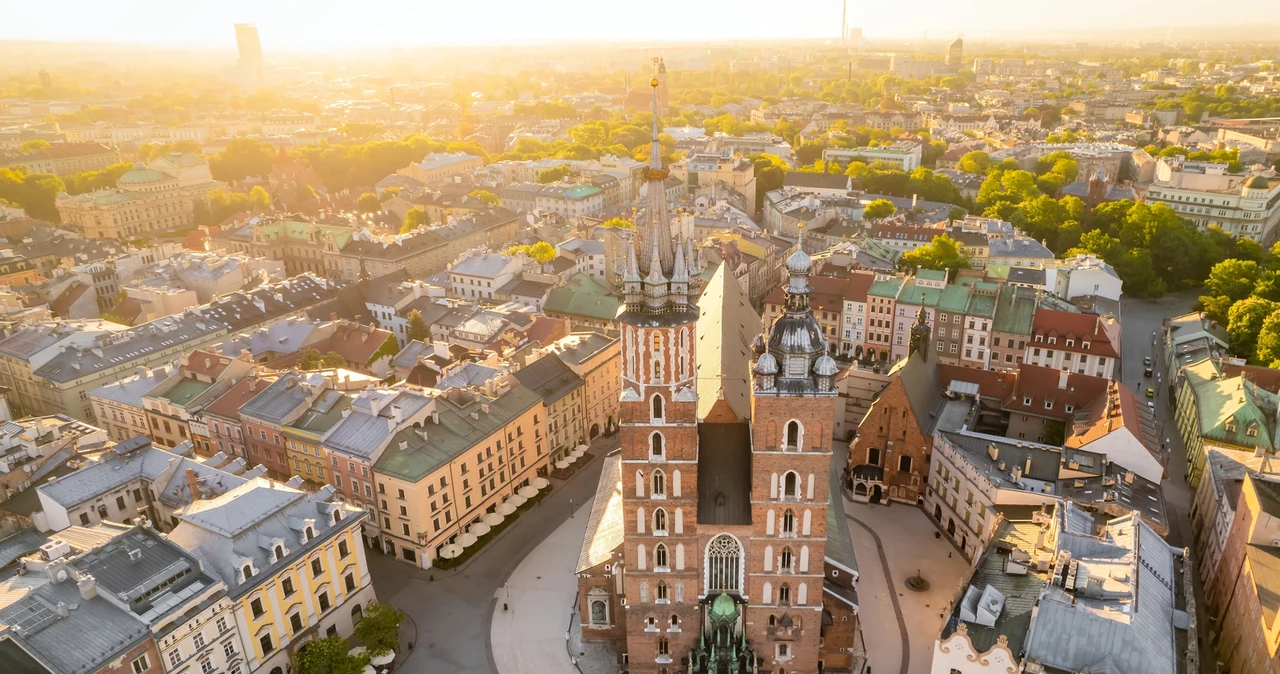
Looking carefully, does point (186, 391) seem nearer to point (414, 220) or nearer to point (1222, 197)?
point (414, 220)

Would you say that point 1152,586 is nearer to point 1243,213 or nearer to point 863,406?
point 863,406

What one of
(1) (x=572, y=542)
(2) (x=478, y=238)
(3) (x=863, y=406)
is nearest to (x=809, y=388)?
(1) (x=572, y=542)

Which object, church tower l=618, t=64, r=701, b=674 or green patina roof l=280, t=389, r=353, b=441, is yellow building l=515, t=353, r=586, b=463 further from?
church tower l=618, t=64, r=701, b=674

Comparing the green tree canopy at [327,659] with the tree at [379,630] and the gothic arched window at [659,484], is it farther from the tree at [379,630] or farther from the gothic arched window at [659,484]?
the gothic arched window at [659,484]

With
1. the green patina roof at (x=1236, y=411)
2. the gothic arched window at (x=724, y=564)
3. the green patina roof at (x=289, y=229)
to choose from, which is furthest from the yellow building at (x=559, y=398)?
the green patina roof at (x=289, y=229)

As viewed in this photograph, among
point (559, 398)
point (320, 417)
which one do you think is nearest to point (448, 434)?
point (320, 417)

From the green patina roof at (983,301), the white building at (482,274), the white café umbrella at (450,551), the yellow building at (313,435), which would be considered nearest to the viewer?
the white café umbrella at (450,551)
